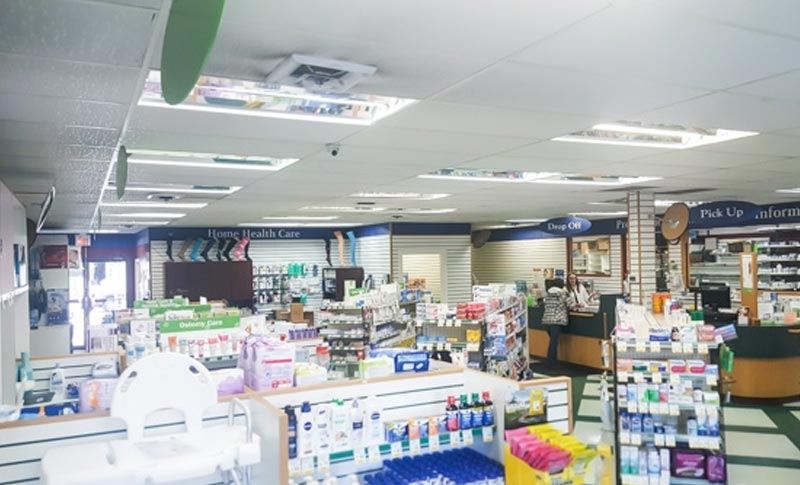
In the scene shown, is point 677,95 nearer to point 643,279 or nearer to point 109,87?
point 109,87

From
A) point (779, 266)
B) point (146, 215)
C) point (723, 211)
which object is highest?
point (146, 215)

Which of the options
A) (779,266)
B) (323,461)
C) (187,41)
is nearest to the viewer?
(187,41)

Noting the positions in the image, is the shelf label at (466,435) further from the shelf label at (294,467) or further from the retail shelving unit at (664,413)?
the retail shelving unit at (664,413)

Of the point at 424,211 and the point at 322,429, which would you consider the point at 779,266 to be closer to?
the point at 424,211

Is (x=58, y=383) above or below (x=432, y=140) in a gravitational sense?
below

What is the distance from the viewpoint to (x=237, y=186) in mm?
7500

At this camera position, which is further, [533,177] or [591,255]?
[591,255]

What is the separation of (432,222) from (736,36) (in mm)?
14132

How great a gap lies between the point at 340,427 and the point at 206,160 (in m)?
3.45

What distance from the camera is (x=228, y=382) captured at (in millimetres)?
3264

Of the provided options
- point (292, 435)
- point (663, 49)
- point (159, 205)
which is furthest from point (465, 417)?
point (159, 205)

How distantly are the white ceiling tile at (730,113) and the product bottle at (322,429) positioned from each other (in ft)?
9.32

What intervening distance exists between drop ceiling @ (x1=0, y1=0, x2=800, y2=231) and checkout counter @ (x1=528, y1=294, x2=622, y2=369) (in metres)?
4.92

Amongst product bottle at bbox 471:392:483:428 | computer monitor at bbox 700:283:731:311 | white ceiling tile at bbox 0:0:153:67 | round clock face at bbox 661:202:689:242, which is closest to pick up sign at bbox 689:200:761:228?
computer monitor at bbox 700:283:731:311
